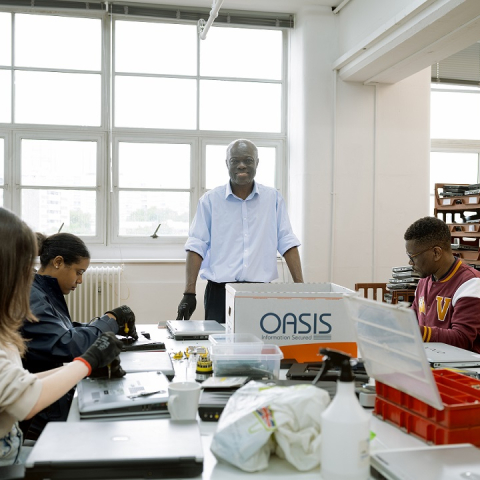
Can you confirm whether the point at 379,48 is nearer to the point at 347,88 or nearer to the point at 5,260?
the point at 347,88

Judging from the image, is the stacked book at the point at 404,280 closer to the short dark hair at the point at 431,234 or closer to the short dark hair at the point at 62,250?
the short dark hair at the point at 431,234

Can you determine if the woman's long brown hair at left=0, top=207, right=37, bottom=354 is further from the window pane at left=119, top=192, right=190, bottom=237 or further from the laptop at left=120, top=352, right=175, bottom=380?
the window pane at left=119, top=192, right=190, bottom=237

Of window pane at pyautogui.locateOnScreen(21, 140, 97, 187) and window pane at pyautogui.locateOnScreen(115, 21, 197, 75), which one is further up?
window pane at pyautogui.locateOnScreen(115, 21, 197, 75)

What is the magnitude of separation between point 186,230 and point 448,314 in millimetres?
2958

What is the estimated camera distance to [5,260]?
1.19 m

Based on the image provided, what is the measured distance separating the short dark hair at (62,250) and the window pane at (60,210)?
2.63 m

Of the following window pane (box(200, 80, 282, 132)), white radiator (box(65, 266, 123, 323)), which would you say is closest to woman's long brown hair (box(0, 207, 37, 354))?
white radiator (box(65, 266, 123, 323))

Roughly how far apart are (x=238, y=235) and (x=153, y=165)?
202 centimetres

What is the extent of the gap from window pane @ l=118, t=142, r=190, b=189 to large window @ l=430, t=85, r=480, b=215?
2451mm

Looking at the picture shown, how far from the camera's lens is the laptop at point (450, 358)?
1619mm

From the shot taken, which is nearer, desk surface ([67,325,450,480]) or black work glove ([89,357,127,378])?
desk surface ([67,325,450,480])

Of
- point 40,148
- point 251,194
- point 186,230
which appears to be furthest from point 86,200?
point 251,194

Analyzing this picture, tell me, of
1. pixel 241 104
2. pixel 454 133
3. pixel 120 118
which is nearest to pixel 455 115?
pixel 454 133

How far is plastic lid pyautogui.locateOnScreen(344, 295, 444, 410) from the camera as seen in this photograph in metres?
1.00
